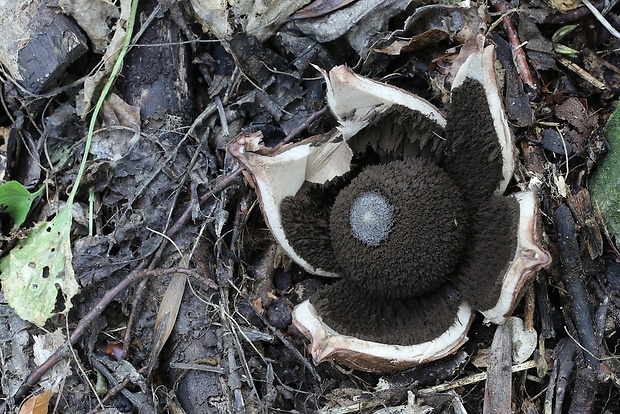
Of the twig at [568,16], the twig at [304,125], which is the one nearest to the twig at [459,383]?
the twig at [304,125]

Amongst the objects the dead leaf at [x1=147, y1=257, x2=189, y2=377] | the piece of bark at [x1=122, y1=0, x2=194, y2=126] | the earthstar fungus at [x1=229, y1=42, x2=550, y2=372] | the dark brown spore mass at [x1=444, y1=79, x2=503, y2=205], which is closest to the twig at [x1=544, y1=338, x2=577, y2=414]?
the earthstar fungus at [x1=229, y1=42, x2=550, y2=372]

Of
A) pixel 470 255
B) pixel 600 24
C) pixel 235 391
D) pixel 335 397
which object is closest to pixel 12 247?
pixel 235 391

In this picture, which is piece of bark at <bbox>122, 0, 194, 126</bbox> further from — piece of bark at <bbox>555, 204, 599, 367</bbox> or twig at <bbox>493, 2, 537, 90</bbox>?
piece of bark at <bbox>555, 204, 599, 367</bbox>

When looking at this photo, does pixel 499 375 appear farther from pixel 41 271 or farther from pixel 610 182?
pixel 41 271

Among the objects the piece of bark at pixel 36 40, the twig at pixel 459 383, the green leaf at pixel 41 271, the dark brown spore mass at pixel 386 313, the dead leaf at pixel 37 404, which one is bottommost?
the twig at pixel 459 383

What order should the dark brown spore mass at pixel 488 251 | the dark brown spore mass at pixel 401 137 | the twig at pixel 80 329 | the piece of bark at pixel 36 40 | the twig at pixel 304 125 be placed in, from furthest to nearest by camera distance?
the piece of bark at pixel 36 40, the twig at pixel 304 125, the twig at pixel 80 329, the dark brown spore mass at pixel 401 137, the dark brown spore mass at pixel 488 251

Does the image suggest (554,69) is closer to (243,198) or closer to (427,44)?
(427,44)

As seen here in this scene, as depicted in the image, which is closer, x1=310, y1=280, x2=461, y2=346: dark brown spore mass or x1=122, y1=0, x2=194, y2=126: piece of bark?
x1=310, y1=280, x2=461, y2=346: dark brown spore mass

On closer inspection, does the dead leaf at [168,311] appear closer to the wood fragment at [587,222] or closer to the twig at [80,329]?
the twig at [80,329]
